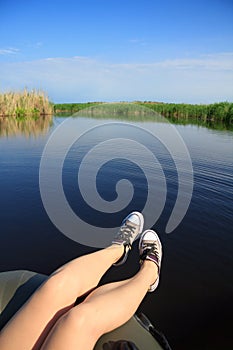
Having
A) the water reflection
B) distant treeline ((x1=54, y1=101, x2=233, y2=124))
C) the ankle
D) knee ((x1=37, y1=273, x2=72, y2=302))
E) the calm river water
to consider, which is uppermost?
distant treeline ((x1=54, y1=101, x2=233, y2=124))

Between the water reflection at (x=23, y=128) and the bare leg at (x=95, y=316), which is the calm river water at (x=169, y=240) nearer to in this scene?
the bare leg at (x=95, y=316)

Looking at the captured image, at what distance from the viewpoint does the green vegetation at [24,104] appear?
26.4 metres

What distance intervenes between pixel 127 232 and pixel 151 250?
0.44 meters

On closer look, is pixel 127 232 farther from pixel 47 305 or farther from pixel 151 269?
pixel 47 305

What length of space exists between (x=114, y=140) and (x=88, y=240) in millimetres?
8717

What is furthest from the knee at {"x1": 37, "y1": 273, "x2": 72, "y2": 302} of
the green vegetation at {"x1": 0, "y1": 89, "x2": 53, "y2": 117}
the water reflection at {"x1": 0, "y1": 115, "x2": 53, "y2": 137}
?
the green vegetation at {"x1": 0, "y1": 89, "x2": 53, "y2": 117}

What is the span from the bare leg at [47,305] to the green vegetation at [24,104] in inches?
1089

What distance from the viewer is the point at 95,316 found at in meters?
1.39

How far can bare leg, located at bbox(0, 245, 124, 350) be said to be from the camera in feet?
4.36

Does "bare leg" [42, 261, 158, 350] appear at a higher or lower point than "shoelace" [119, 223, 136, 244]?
higher

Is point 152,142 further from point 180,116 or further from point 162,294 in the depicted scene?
point 180,116

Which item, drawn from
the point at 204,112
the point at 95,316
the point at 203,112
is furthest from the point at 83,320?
the point at 203,112

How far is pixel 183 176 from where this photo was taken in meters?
6.39

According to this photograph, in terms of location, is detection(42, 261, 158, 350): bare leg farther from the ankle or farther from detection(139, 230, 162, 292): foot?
A: detection(139, 230, 162, 292): foot
